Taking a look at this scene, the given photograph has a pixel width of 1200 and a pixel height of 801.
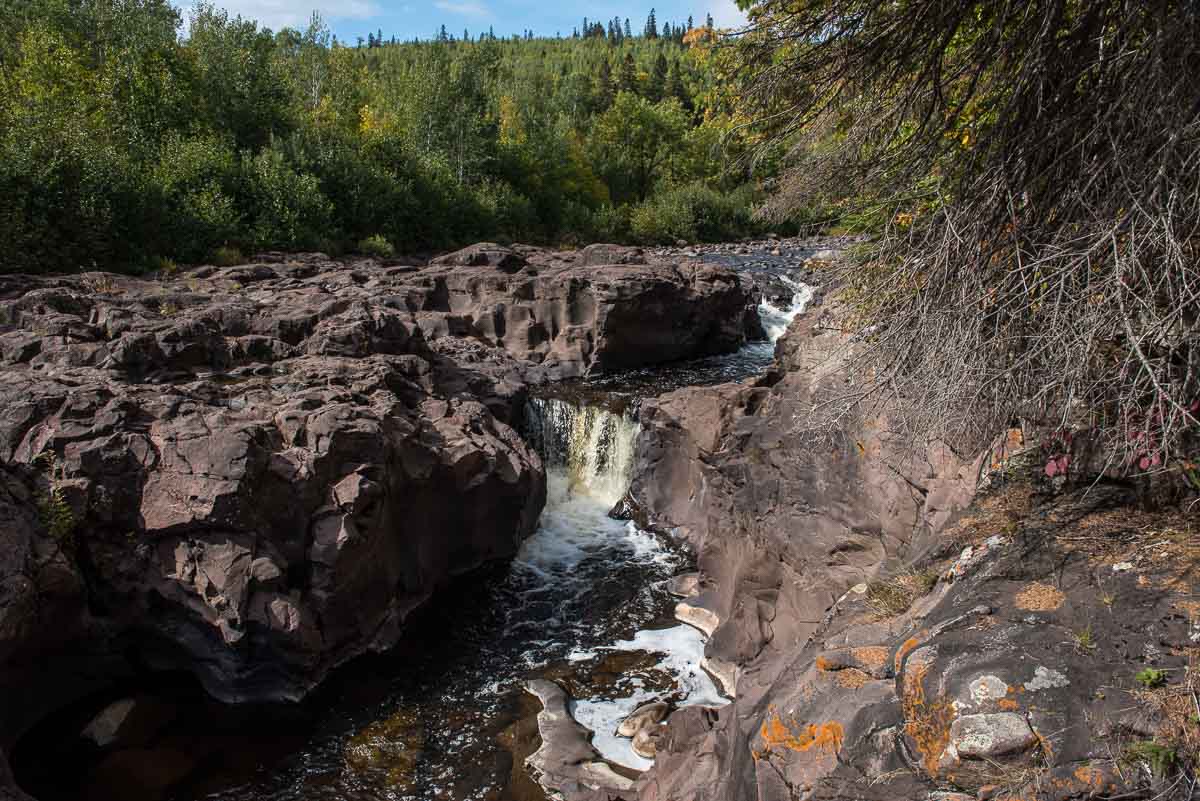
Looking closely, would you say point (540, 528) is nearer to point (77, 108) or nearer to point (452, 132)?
point (77, 108)

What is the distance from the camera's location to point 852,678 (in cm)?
553

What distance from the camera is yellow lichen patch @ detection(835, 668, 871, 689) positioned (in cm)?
545

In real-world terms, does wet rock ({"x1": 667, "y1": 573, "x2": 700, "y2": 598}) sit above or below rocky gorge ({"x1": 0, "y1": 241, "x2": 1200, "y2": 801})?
below

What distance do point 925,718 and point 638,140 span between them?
59457 mm

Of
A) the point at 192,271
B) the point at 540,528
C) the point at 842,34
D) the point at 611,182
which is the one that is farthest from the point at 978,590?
the point at 611,182

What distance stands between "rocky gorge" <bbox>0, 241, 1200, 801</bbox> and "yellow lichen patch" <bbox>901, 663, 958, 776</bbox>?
2cm

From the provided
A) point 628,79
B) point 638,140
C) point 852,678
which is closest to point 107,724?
point 852,678

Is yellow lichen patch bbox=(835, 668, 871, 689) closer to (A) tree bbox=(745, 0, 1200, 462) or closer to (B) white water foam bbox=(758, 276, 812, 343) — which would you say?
(A) tree bbox=(745, 0, 1200, 462)

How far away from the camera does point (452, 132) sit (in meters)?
45.9

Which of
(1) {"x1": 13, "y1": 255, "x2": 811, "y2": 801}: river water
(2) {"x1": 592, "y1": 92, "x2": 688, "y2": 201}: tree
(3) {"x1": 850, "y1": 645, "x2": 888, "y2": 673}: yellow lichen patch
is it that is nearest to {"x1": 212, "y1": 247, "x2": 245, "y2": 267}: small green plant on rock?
(1) {"x1": 13, "y1": 255, "x2": 811, "y2": 801}: river water

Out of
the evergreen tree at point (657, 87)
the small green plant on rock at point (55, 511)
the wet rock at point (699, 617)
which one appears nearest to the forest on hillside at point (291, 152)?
the wet rock at point (699, 617)

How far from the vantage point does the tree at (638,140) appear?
58.8 m

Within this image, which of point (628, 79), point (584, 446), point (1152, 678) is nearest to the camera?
point (1152, 678)

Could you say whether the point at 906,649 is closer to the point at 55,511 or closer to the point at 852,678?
the point at 852,678
